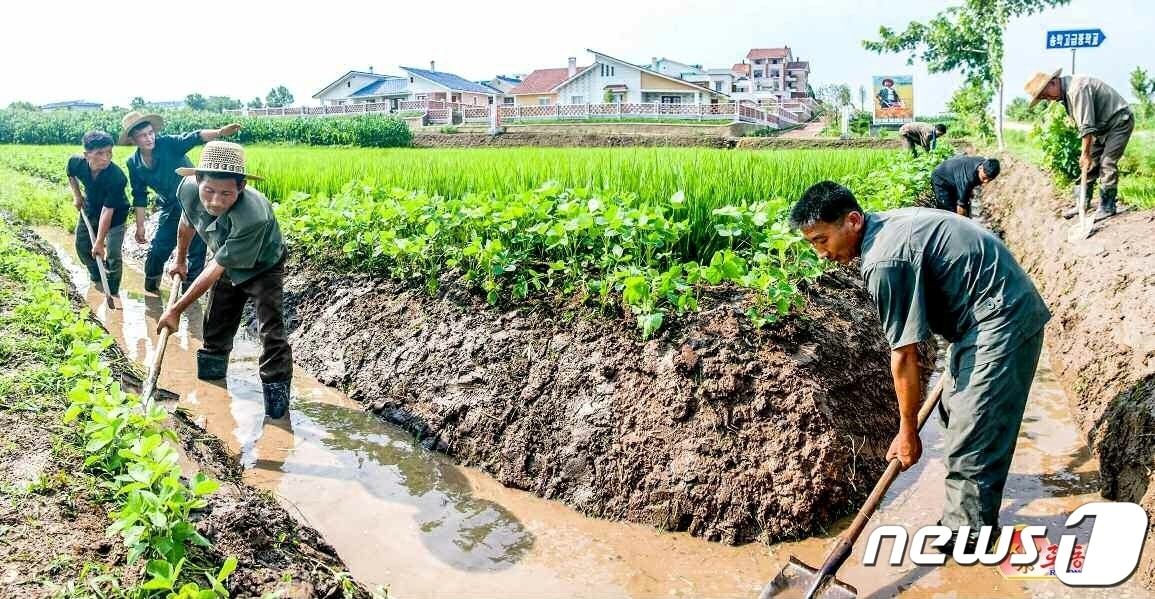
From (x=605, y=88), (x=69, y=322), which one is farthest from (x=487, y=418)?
(x=605, y=88)

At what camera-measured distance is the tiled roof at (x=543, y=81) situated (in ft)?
171

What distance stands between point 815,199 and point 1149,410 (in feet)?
6.54

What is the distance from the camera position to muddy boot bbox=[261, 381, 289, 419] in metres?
4.49

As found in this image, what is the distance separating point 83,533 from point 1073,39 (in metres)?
11.2

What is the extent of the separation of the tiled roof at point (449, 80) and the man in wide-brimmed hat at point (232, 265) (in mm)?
48408

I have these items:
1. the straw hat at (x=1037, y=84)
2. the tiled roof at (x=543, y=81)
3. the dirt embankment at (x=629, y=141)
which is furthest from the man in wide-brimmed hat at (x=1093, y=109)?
the tiled roof at (x=543, y=81)

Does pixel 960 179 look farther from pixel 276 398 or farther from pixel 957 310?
pixel 276 398

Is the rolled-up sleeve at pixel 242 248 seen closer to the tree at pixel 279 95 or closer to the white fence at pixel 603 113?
the white fence at pixel 603 113

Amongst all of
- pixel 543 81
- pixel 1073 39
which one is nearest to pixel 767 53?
pixel 543 81

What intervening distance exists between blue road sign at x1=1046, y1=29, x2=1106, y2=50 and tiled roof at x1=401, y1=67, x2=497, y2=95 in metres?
44.8

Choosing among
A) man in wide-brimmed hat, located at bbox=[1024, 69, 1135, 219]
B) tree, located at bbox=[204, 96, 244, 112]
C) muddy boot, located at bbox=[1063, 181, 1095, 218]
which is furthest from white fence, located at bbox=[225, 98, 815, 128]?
tree, located at bbox=[204, 96, 244, 112]

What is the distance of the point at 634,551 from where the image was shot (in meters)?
3.23

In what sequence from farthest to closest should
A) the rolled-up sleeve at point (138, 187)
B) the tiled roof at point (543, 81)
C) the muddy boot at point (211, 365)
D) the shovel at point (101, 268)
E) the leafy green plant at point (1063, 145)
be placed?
the tiled roof at point (543, 81)
the leafy green plant at point (1063, 145)
the shovel at point (101, 268)
the rolled-up sleeve at point (138, 187)
the muddy boot at point (211, 365)

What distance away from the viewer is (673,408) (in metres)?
3.52
